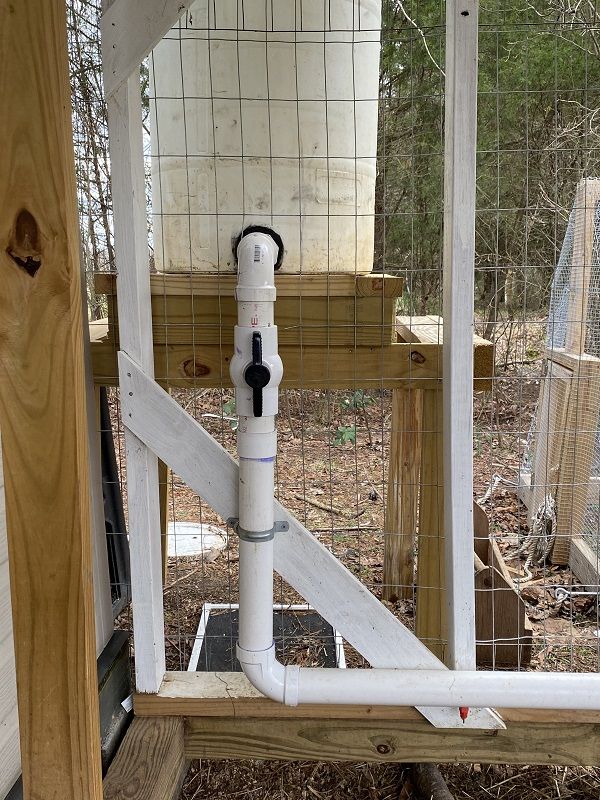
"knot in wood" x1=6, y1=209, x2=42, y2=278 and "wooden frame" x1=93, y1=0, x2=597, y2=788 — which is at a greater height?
"knot in wood" x1=6, y1=209, x2=42, y2=278

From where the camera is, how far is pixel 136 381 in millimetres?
1410

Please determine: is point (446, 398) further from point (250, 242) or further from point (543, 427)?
point (543, 427)

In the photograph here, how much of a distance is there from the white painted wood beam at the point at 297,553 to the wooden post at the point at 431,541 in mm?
308

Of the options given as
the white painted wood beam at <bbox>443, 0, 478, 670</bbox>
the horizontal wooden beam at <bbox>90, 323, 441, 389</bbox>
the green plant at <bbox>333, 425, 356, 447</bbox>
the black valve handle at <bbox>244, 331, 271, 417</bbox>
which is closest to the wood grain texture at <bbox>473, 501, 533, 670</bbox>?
the white painted wood beam at <bbox>443, 0, 478, 670</bbox>

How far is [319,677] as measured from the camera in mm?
1442

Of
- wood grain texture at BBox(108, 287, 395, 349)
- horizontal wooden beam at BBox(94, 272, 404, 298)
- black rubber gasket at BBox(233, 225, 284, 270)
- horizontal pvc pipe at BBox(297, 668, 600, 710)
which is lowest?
horizontal pvc pipe at BBox(297, 668, 600, 710)

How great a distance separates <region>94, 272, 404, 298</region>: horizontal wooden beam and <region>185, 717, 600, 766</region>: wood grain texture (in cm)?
104

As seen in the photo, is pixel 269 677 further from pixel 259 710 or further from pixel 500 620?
pixel 500 620

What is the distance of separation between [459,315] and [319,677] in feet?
2.82

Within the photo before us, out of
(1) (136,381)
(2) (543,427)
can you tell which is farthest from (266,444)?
(2) (543,427)

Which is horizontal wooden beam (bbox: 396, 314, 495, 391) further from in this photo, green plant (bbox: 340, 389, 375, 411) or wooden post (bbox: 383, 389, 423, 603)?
green plant (bbox: 340, 389, 375, 411)

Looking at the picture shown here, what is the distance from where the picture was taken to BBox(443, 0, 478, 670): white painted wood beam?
127 cm

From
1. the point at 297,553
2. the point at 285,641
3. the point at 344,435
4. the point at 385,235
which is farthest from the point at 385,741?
the point at 344,435

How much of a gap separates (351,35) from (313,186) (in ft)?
1.14
